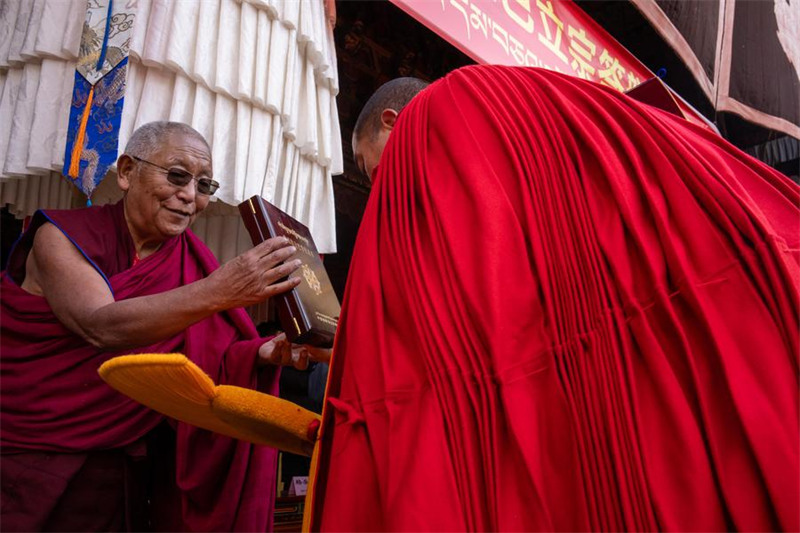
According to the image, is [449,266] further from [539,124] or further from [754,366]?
[754,366]

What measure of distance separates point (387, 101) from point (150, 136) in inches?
24.0

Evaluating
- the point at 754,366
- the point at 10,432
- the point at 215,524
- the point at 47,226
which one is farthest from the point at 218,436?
the point at 754,366

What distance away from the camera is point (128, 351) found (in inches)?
56.0

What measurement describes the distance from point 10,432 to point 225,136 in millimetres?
900

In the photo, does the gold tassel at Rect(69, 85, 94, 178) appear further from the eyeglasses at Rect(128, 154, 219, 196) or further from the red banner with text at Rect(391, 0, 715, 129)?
the red banner with text at Rect(391, 0, 715, 129)

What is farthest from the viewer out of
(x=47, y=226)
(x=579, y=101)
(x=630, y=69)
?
(x=630, y=69)

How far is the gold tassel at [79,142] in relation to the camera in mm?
1601

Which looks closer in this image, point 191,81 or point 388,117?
point 388,117

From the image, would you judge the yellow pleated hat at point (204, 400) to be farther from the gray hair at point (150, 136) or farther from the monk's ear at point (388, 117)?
the gray hair at point (150, 136)

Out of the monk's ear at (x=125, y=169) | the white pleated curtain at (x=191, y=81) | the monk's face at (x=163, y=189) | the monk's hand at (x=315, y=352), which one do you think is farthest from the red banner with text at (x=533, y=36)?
the monk's hand at (x=315, y=352)

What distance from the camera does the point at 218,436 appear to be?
5.00 ft

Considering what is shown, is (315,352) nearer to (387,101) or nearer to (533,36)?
(387,101)

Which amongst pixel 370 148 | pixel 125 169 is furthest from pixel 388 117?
pixel 125 169

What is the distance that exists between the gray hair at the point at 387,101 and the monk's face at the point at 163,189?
440mm
